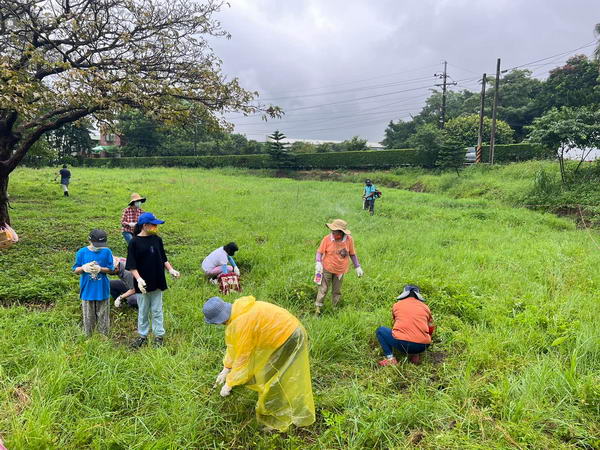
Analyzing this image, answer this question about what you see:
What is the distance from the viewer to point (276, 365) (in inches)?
110

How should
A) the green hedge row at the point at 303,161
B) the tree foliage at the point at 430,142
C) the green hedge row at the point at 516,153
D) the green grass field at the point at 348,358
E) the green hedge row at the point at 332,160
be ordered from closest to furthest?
the green grass field at the point at 348,358 < the green hedge row at the point at 516,153 < the green hedge row at the point at 332,160 < the tree foliage at the point at 430,142 < the green hedge row at the point at 303,161

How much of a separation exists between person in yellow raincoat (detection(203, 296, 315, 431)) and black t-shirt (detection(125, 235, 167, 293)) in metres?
1.46

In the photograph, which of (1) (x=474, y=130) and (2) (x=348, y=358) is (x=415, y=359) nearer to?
(2) (x=348, y=358)

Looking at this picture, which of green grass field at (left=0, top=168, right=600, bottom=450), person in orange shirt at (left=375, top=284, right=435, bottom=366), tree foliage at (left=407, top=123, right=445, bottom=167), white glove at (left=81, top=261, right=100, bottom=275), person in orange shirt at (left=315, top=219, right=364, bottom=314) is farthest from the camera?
tree foliage at (left=407, top=123, right=445, bottom=167)

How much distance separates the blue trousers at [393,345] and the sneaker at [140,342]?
2.57 metres

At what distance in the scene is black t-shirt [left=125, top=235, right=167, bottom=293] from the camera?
12.7 ft

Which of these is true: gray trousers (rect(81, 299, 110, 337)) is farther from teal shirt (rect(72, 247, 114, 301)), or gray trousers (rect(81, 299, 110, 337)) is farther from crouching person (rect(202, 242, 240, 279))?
crouching person (rect(202, 242, 240, 279))

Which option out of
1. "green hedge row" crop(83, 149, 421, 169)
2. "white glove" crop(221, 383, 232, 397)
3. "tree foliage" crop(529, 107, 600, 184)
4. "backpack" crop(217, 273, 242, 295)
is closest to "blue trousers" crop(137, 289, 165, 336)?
"backpack" crop(217, 273, 242, 295)

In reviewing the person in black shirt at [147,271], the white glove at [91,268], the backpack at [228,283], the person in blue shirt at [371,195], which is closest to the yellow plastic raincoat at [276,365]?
the person in black shirt at [147,271]

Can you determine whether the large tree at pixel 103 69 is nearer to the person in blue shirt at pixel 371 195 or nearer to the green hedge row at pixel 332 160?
the person in blue shirt at pixel 371 195

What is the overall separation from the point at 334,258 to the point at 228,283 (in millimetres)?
1732

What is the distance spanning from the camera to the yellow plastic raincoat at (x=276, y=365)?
273 centimetres

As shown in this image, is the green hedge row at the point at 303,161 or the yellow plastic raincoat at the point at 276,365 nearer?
the yellow plastic raincoat at the point at 276,365

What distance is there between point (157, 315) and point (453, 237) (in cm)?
686
